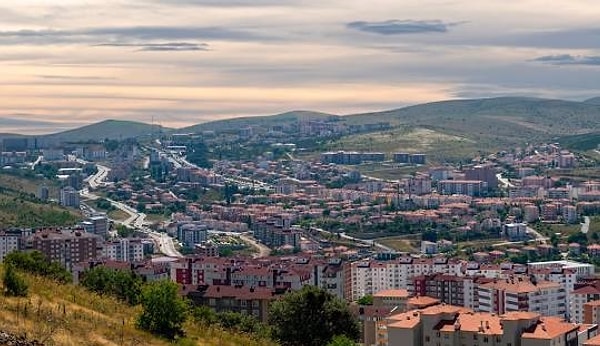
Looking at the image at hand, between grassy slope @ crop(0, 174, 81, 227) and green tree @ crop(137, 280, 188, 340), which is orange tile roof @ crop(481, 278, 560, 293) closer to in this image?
green tree @ crop(137, 280, 188, 340)

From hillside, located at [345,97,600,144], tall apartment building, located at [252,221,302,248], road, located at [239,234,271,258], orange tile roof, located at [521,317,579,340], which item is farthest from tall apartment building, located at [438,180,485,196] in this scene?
orange tile roof, located at [521,317,579,340]

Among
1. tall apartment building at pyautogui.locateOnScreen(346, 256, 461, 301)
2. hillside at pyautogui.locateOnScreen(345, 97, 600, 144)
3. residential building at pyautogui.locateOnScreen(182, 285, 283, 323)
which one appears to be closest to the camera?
residential building at pyautogui.locateOnScreen(182, 285, 283, 323)

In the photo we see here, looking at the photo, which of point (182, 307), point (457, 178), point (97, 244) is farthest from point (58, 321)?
point (457, 178)

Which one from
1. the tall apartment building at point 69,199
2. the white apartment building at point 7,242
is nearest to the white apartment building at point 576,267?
the white apartment building at point 7,242

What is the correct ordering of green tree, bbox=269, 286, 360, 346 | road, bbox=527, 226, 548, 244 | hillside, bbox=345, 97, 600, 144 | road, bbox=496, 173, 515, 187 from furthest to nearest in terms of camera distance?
hillside, bbox=345, 97, 600, 144
road, bbox=496, 173, 515, 187
road, bbox=527, 226, 548, 244
green tree, bbox=269, 286, 360, 346

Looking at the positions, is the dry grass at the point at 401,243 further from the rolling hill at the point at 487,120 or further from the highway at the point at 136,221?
the rolling hill at the point at 487,120

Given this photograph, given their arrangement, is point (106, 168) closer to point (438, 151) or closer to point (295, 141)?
point (295, 141)

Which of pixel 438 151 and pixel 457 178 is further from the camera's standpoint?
pixel 438 151
